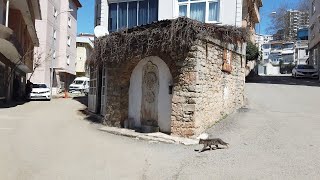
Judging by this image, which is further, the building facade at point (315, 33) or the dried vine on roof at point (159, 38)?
the building facade at point (315, 33)

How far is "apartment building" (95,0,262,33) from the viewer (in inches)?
929

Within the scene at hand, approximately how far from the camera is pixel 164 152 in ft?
37.3

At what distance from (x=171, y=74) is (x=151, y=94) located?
1.37 metres

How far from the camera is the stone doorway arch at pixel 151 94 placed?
14.2 metres

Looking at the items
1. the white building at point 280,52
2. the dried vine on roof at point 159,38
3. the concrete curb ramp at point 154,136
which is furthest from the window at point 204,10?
the white building at point 280,52

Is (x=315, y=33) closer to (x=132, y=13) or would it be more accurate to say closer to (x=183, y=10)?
(x=183, y=10)

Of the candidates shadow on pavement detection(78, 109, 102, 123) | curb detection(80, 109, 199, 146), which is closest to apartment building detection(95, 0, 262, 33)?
shadow on pavement detection(78, 109, 102, 123)

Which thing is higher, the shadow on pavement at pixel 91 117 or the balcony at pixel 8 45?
the balcony at pixel 8 45

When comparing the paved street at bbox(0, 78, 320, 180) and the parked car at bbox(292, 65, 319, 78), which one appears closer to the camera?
the paved street at bbox(0, 78, 320, 180)

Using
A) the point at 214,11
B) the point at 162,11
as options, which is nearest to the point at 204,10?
the point at 214,11

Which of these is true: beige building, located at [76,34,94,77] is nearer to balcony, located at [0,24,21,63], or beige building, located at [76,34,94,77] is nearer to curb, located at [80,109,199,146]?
balcony, located at [0,24,21,63]

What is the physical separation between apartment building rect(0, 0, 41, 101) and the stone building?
8073 millimetres

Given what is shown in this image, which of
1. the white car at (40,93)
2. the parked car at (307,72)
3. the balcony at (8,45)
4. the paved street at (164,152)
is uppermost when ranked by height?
the balcony at (8,45)

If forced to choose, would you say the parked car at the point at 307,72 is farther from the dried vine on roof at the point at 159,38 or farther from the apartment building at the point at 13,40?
the apartment building at the point at 13,40
